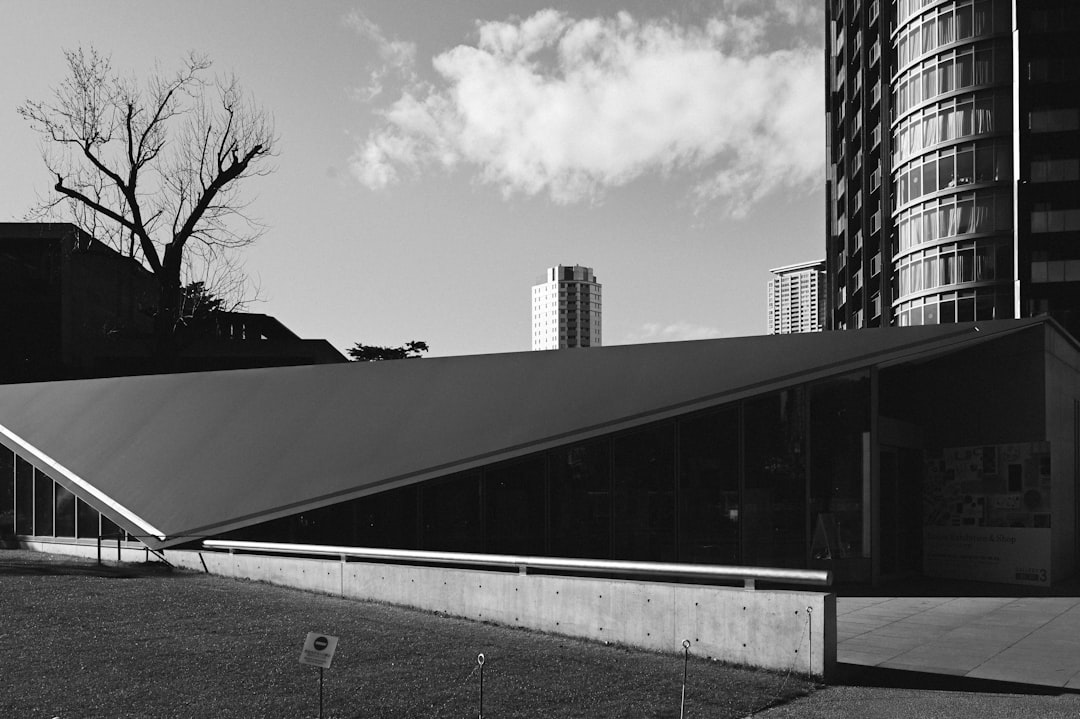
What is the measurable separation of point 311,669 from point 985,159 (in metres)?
46.6

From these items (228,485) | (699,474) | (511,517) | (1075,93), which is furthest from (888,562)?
(1075,93)

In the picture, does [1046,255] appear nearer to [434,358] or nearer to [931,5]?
[931,5]

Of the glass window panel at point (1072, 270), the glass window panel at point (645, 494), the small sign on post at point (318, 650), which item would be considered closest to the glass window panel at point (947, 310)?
the glass window panel at point (1072, 270)

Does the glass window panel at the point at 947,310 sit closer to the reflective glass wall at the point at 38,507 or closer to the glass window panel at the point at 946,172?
the glass window panel at the point at 946,172

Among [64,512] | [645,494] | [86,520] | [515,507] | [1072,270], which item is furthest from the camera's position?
[1072,270]

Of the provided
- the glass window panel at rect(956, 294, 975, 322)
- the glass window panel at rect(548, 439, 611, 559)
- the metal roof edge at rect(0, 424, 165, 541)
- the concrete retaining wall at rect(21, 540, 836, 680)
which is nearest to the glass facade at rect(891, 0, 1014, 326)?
the glass window panel at rect(956, 294, 975, 322)

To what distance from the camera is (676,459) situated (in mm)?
16047

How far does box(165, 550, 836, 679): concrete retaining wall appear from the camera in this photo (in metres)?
9.14

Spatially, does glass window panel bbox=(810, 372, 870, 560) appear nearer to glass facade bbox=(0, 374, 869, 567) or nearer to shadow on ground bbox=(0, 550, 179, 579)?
glass facade bbox=(0, 374, 869, 567)

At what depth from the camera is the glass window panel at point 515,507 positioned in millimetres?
16688

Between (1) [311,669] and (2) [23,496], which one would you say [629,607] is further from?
(2) [23,496]

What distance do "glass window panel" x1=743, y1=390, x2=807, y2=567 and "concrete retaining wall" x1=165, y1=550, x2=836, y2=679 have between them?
534cm

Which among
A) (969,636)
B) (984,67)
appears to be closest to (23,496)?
(969,636)

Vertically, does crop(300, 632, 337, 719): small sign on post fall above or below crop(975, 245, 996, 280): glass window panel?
below
